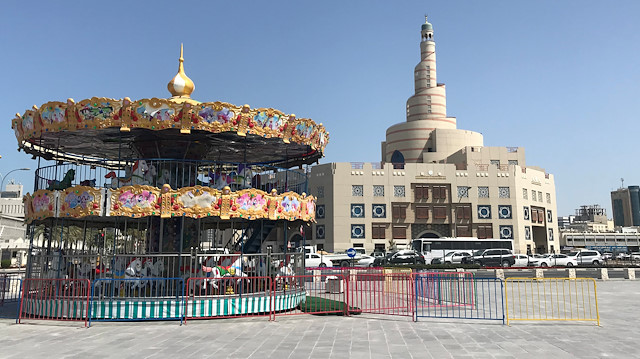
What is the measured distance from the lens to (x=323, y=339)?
11.3m

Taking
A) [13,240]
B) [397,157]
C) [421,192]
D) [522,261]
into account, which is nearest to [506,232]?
[421,192]

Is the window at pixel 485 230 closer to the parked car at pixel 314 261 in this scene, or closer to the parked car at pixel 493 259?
the parked car at pixel 493 259

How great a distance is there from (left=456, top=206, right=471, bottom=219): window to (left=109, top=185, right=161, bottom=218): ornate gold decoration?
55.6m

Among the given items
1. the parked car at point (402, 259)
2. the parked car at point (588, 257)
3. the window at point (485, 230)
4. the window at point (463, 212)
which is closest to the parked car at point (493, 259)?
the parked car at point (402, 259)

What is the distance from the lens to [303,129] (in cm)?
1728

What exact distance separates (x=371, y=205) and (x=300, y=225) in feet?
152

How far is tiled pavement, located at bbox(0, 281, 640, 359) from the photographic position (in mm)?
9844

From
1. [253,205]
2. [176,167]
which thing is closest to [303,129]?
[253,205]

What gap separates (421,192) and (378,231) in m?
8.08

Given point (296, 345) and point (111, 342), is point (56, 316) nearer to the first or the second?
point (111, 342)

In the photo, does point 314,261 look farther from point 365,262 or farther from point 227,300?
point 227,300

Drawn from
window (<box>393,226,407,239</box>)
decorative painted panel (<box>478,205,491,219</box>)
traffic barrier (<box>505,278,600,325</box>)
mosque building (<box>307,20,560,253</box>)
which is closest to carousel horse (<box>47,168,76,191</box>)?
traffic barrier (<box>505,278,600,325</box>)

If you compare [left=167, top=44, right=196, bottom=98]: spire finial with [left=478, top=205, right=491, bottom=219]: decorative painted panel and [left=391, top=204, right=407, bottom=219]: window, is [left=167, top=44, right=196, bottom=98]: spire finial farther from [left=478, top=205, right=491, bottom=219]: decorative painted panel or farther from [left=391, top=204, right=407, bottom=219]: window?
[left=478, top=205, right=491, bottom=219]: decorative painted panel

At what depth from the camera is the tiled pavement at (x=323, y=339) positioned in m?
9.84
